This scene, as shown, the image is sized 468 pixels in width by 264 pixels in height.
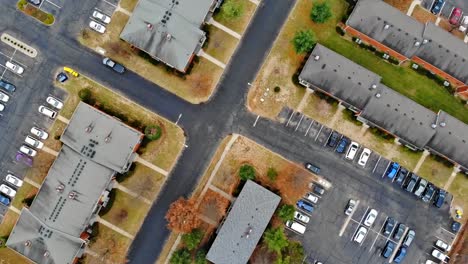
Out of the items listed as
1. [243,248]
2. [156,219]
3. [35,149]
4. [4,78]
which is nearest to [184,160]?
[156,219]

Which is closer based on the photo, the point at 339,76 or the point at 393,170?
the point at 339,76

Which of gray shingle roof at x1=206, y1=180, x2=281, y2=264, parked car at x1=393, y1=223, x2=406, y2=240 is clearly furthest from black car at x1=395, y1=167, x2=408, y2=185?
gray shingle roof at x1=206, y1=180, x2=281, y2=264

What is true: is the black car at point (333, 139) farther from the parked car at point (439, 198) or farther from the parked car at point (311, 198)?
the parked car at point (439, 198)

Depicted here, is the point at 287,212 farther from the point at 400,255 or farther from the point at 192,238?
the point at 400,255

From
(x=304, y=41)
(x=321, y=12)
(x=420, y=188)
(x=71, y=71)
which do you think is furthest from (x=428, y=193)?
(x=71, y=71)

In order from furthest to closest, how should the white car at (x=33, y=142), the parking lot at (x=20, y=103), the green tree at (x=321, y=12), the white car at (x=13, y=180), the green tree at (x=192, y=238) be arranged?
1. the parking lot at (x=20, y=103)
2. the white car at (x=33, y=142)
3. the white car at (x=13, y=180)
4. the green tree at (x=321, y=12)
5. the green tree at (x=192, y=238)

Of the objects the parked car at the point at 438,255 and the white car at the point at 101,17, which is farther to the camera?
the white car at the point at 101,17

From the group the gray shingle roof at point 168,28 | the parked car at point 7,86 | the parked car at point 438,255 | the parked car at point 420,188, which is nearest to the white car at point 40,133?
the parked car at point 7,86
